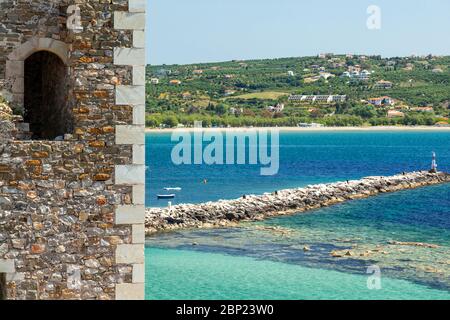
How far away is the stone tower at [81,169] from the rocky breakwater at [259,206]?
96.4 ft

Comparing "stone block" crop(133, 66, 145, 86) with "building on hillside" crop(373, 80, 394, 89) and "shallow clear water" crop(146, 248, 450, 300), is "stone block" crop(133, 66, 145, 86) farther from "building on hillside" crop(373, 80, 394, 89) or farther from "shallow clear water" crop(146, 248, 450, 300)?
"building on hillside" crop(373, 80, 394, 89)

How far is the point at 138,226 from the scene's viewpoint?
865 cm

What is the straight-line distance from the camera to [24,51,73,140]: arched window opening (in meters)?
9.30

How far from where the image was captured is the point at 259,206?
45062 mm

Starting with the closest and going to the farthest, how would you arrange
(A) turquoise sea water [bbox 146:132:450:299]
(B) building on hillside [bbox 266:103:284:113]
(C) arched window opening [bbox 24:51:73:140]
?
1. (C) arched window opening [bbox 24:51:73:140]
2. (A) turquoise sea water [bbox 146:132:450:299]
3. (B) building on hillside [bbox 266:103:284:113]

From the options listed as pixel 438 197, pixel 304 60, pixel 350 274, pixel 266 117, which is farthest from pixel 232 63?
pixel 350 274

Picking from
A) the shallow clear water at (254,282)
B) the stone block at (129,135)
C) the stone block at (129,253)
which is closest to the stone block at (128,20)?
the stone block at (129,135)

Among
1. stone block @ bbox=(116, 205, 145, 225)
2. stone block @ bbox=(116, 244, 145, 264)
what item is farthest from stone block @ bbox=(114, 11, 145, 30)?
stone block @ bbox=(116, 244, 145, 264)

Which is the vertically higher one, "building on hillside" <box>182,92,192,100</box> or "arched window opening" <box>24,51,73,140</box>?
"building on hillside" <box>182,92,192,100</box>

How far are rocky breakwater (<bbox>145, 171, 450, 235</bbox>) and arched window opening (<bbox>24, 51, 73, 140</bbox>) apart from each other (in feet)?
91.9

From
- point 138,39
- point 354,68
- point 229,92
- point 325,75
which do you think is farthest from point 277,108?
point 138,39

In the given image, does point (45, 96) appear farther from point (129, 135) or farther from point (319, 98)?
point (319, 98)

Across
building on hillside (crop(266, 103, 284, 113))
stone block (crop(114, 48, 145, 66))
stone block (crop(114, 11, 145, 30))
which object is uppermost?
building on hillside (crop(266, 103, 284, 113))

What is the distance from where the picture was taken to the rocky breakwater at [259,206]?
4016 cm
